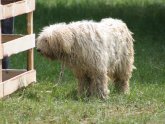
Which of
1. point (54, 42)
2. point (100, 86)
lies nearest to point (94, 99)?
point (100, 86)

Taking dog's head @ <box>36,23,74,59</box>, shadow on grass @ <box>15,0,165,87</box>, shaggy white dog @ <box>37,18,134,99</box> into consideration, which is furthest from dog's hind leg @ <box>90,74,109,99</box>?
shadow on grass @ <box>15,0,165,87</box>

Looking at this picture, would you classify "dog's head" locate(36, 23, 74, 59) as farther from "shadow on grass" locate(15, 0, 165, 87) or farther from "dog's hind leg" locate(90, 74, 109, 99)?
"shadow on grass" locate(15, 0, 165, 87)

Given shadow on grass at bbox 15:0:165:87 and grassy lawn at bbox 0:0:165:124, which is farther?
shadow on grass at bbox 15:0:165:87

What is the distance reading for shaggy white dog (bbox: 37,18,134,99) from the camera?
1002 centimetres

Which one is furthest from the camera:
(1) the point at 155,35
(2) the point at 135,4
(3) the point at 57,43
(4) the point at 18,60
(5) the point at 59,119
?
(2) the point at 135,4

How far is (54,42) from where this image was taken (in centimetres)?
1000

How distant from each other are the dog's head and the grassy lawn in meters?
0.69

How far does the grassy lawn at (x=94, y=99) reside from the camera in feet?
28.9

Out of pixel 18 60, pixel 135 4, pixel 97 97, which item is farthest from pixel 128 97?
pixel 135 4

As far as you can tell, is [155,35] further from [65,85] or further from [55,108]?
[55,108]

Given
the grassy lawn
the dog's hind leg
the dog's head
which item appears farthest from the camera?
the dog's hind leg

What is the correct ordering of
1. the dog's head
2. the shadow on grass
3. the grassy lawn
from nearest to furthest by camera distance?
the grassy lawn < the dog's head < the shadow on grass

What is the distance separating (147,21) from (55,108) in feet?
37.8

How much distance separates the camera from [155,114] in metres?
9.02
